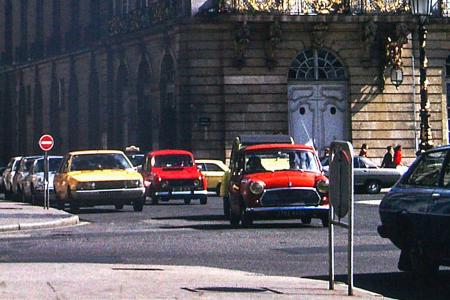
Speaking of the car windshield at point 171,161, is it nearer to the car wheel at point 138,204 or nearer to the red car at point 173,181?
the red car at point 173,181

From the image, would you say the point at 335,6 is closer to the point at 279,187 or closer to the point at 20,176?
the point at 20,176

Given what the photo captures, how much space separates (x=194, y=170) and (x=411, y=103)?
1522cm

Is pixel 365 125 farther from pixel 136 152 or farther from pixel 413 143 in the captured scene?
pixel 136 152

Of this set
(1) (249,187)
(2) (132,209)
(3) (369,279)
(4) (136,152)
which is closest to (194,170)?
(2) (132,209)

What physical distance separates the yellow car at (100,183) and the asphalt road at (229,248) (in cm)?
351

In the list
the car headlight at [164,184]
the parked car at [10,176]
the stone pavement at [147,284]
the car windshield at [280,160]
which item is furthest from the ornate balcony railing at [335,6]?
the stone pavement at [147,284]

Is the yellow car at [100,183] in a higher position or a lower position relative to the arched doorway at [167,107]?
lower

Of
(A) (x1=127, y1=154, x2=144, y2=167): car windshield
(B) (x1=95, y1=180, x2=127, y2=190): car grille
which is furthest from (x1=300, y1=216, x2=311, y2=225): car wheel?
(A) (x1=127, y1=154, x2=144, y2=167): car windshield

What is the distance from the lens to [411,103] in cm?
5356

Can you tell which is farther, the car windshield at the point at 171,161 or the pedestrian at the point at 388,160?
the pedestrian at the point at 388,160

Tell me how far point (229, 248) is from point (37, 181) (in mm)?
21785

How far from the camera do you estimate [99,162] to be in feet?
116

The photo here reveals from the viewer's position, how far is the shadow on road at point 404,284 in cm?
1454

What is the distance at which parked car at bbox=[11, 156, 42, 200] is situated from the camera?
45.2 meters
